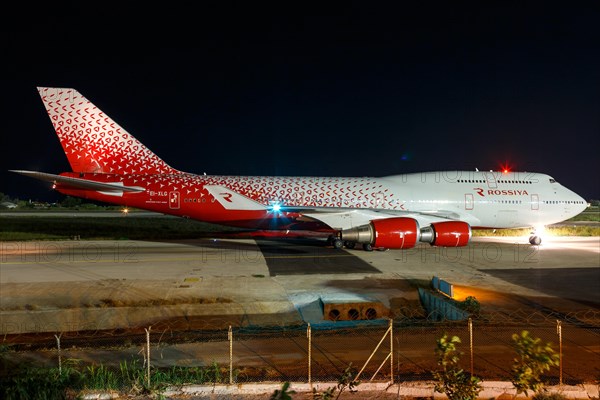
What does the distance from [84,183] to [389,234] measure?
15.4 metres

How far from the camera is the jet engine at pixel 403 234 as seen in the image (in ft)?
62.4

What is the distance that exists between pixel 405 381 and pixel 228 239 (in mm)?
24053

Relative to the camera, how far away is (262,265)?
19.7 meters

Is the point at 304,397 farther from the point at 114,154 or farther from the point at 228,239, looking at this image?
the point at 228,239

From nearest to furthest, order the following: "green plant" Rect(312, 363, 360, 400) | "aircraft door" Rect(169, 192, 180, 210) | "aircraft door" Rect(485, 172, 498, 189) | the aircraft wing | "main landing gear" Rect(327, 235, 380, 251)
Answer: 1. "green plant" Rect(312, 363, 360, 400)
2. the aircraft wing
3. "aircraft door" Rect(169, 192, 180, 210)
4. "main landing gear" Rect(327, 235, 380, 251)
5. "aircraft door" Rect(485, 172, 498, 189)

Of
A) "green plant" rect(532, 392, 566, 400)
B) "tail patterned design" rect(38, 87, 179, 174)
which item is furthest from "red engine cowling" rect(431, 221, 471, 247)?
"tail patterned design" rect(38, 87, 179, 174)

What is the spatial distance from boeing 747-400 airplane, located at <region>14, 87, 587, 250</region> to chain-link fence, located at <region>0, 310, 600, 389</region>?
13979mm

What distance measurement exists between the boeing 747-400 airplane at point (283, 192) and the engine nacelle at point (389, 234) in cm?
419

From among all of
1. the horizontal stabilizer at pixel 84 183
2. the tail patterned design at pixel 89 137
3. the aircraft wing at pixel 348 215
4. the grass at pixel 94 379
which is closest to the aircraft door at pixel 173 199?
the horizontal stabilizer at pixel 84 183

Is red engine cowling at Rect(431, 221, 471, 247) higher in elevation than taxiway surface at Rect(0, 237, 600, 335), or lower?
higher

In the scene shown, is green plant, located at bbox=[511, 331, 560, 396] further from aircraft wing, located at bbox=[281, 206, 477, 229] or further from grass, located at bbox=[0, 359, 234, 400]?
aircraft wing, located at bbox=[281, 206, 477, 229]

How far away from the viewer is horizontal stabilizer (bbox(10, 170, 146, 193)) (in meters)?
20.6

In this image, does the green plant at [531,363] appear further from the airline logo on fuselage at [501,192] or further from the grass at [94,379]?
the airline logo on fuselage at [501,192]

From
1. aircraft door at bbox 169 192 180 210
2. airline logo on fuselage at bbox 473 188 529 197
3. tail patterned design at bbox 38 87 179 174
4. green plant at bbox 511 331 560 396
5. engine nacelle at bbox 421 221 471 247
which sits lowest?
green plant at bbox 511 331 560 396
